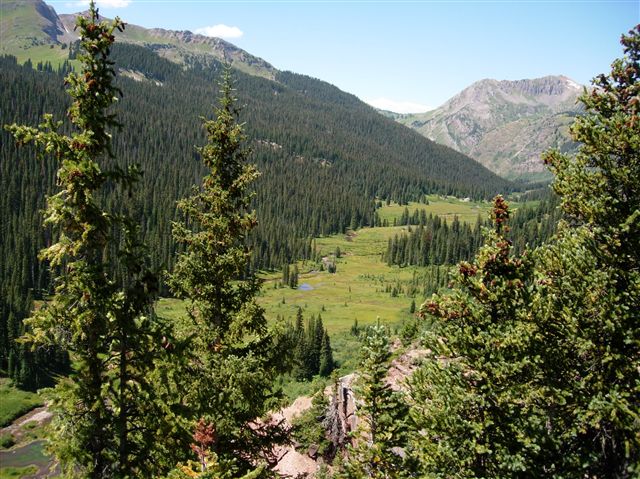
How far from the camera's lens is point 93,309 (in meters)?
8.45

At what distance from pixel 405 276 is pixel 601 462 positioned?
140220 millimetres

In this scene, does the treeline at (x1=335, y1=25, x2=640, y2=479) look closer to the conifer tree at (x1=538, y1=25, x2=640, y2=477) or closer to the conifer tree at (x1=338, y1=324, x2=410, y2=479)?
the conifer tree at (x1=538, y1=25, x2=640, y2=477)

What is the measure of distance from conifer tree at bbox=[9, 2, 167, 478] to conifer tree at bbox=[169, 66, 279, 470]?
419cm

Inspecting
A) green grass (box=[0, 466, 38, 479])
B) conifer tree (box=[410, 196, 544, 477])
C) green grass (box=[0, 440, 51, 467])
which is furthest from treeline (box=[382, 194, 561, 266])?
conifer tree (box=[410, 196, 544, 477])

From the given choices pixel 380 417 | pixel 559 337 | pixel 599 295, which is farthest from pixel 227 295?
pixel 599 295

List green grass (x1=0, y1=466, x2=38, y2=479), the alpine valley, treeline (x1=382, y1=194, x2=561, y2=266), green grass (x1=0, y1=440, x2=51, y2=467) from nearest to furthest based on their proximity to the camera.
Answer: the alpine valley, green grass (x1=0, y1=466, x2=38, y2=479), green grass (x1=0, y1=440, x2=51, y2=467), treeline (x1=382, y1=194, x2=561, y2=266)

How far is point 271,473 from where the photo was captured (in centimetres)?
1347

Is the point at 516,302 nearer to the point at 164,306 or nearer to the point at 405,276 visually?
the point at 164,306

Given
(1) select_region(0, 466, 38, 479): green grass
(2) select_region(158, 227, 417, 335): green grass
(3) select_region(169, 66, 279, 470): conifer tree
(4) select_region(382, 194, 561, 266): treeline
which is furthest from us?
(4) select_region(382, 194, 561, 266): treeline

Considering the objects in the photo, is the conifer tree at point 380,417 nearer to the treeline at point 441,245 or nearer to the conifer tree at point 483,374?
the conifer tree at point 483,374

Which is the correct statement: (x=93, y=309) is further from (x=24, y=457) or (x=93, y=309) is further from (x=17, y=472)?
(x=24, y=457)

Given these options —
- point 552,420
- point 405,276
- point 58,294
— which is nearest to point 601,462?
point 552,420

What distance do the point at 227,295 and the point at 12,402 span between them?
71103 mm

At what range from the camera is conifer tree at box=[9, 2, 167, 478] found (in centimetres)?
823
